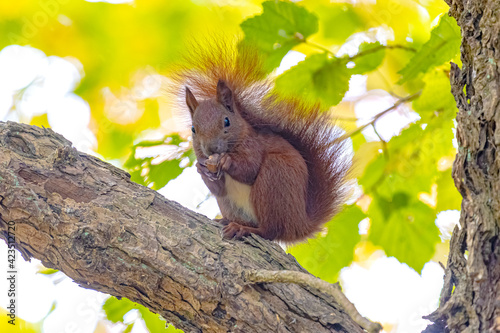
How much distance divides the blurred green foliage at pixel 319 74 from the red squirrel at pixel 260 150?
5.9 inches

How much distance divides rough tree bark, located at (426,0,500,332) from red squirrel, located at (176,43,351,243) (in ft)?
3.38

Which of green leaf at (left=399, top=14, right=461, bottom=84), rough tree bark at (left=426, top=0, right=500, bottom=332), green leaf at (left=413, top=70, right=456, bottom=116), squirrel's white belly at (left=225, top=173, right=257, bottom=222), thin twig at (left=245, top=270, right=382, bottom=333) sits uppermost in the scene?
green leaf at (left=413, top=70, right=456, bottom=116)

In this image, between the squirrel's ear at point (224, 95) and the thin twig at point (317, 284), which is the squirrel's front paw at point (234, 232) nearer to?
the thin twig at point (317, 284)

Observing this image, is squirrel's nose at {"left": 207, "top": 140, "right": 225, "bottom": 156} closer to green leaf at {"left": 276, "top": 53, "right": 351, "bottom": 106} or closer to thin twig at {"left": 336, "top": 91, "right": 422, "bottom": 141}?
green leaf at {"left": 276, "top": 53, "right": 351, "bottom": 106}

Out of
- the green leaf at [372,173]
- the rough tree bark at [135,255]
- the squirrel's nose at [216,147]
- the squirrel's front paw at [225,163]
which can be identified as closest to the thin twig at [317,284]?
the rough tree bark at [135,255]

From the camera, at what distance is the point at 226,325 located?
189 cm

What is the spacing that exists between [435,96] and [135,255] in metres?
1.87

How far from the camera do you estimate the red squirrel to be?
2.55 m

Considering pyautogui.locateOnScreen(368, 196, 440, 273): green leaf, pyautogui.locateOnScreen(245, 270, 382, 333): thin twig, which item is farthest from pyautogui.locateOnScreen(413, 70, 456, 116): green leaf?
pyautogui.locateOnScreen(245, 270, 382, 333): thin twig

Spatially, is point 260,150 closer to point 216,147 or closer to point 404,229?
point 216,147

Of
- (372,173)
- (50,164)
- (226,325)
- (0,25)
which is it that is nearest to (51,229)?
(50,164)

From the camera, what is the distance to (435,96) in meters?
2.71

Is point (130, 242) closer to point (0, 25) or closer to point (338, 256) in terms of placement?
point (338, 256)

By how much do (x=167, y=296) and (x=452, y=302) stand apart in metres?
1.06
